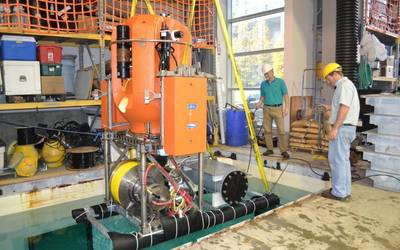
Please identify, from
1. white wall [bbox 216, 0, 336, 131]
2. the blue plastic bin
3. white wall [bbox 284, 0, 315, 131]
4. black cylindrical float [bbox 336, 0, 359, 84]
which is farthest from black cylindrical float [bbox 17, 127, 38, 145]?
white wall [bbox 284, 0, 315, 131]

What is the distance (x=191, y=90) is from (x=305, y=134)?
3955 millimetres

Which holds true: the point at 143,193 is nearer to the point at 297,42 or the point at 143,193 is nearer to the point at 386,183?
the point at 386,183

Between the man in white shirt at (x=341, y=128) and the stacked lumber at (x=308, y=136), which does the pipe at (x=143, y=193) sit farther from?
the stacked lumber at (x=308, y=136)

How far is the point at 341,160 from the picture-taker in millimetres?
3385

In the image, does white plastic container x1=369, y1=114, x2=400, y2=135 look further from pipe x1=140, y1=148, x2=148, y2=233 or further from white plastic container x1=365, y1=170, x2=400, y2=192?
pipe x1=140, y1=148, x2=148, y2=233

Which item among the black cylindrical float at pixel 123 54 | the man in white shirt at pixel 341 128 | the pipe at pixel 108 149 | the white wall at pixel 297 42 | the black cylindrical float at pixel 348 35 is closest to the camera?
the black cylindrical float at pixel 123 54

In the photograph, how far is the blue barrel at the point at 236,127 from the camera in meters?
6.88

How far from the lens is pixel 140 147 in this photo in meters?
2.73

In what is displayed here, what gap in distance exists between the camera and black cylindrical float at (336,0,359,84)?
5.47 metres

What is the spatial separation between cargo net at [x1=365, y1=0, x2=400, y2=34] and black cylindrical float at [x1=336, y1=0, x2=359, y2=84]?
2.14 ft

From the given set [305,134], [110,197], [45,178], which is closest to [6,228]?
[45,178]

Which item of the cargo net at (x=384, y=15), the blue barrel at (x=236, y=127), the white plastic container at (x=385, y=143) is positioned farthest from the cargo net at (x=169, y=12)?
the cargo net at (x=384, y=15)

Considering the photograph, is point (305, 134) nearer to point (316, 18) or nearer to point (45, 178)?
point (316, 18)

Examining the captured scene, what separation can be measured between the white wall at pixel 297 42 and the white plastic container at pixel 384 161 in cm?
357
